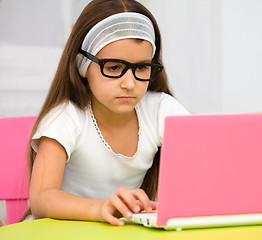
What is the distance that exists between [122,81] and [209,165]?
505mm

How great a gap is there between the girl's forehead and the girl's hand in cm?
41

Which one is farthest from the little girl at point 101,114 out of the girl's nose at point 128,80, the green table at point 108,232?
the green table at point 108,232

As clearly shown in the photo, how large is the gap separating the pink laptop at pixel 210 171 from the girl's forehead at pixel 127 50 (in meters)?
0.54

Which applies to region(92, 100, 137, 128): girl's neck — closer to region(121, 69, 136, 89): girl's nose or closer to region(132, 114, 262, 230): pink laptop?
region(121, 69, 136, 89): girl's nose

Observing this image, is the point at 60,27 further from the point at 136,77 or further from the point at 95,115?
the point at 136,77

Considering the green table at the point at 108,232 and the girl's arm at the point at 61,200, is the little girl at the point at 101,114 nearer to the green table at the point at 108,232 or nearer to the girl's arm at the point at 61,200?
the girl's arm at the point at 61,200

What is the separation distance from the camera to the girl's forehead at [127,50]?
120cm

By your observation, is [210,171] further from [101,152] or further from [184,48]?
[184,48]

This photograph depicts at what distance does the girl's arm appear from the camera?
0.88m

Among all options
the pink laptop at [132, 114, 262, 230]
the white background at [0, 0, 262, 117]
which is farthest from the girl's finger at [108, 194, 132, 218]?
the white background at [0, 0, 262, 117]

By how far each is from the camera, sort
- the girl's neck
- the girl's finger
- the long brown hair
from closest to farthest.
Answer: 1. the girl's finger
2. the long brown hair
3. the girl's neck

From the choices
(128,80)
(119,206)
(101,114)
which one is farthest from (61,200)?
(101,114)

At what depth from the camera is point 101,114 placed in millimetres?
1418

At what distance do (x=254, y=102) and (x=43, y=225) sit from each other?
240 cm
